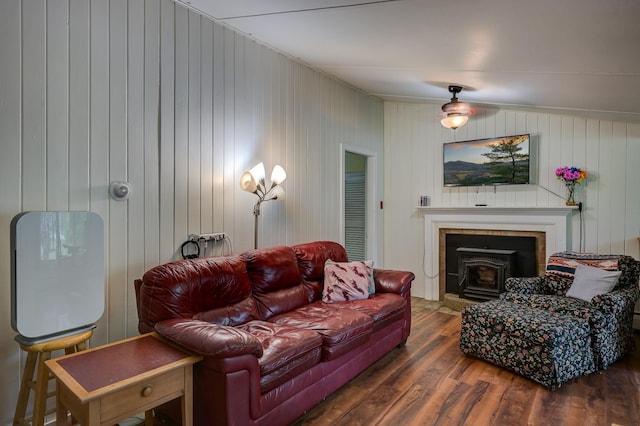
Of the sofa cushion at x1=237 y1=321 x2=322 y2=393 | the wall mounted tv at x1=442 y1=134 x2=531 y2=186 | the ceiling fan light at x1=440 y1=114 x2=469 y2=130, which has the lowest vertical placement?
the sofa cushion at x1=237 y1=321 x2=322 y2=393

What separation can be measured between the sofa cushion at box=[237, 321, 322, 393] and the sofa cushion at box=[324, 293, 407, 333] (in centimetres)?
71

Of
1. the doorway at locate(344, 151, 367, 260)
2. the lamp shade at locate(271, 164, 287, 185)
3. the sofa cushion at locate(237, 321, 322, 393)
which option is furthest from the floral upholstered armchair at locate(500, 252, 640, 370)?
the lamp shade at locate(271, 164, 287, 185)

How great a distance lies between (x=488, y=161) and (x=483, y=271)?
1.40 metres

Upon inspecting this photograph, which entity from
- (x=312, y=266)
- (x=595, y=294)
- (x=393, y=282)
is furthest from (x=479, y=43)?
(x=595, y=294)

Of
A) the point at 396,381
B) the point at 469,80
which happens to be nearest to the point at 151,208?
the point at 396,381

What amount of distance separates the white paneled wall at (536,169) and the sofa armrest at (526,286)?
949mm

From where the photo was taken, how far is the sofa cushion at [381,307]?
114 inches

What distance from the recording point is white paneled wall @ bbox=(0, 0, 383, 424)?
1.97 metres

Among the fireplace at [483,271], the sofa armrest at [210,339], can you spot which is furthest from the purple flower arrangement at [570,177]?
the sofa armrest at [210,339]

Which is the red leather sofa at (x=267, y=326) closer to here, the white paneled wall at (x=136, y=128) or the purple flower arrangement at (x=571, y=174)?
the white paneled wall at (x=136, y=128)

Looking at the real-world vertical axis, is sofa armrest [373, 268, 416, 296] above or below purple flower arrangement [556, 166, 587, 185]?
below

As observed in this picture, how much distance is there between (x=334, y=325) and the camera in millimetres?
2496

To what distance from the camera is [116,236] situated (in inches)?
93.0

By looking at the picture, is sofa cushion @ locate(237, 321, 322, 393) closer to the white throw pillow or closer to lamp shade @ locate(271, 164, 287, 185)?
lamp shade @ locate(271, 164, 287, 185)
